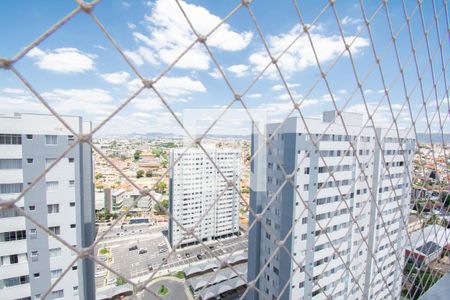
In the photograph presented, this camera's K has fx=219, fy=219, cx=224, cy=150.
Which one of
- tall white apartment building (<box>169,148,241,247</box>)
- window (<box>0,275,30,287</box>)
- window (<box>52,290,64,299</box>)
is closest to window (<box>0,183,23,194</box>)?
window (<box>0,275,30,287</box>)

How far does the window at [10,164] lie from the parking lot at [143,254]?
5.14 meters

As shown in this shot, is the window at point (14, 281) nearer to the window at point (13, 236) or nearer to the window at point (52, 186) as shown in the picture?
the window at point (13, 236)

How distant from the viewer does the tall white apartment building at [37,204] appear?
1850 millimetres

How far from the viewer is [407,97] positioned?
2.91 ft

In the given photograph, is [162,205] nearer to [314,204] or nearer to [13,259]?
[13,259]

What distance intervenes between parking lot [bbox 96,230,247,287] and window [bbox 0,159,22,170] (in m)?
5.14

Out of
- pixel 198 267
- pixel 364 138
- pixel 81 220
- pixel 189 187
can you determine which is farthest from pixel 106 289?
pixel 364 138

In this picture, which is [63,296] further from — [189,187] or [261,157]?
[189,187]

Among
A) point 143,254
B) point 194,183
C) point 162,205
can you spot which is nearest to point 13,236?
point 162,205

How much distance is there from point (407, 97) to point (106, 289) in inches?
263

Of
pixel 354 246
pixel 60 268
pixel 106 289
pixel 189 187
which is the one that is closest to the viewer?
pixel 60 268

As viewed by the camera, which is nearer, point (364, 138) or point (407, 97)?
point (407, 97)

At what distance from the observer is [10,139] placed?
1831 millimetres

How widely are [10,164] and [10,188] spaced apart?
21cm
